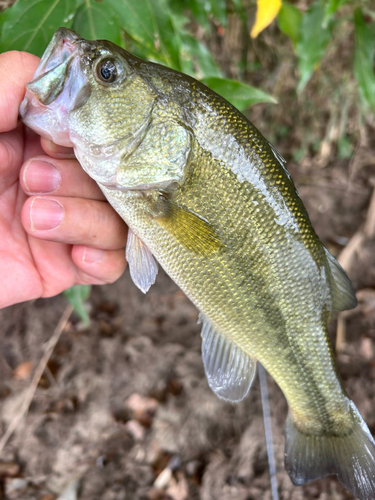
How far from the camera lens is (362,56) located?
2.38m

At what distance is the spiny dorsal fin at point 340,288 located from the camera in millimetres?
1368

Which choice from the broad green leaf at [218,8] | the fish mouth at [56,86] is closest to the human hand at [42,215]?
the fish mouth at [56,86]

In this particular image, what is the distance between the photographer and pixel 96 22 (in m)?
1.31

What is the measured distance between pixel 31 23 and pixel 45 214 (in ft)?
2.05

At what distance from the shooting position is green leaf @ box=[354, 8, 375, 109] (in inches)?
91.9

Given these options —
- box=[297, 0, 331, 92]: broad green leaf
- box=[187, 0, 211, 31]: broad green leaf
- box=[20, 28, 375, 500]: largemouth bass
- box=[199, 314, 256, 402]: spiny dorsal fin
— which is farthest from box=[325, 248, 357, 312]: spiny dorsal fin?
box=[187, 0, 211, 31]: broad green leaf

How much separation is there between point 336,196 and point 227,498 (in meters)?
2.91

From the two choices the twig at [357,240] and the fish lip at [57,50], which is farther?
the twig at [357,240]

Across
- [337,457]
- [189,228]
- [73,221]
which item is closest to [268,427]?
[337,457]

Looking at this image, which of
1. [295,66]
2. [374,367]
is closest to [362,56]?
[295,66]

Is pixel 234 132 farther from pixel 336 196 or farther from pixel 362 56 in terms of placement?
pixel 336 196

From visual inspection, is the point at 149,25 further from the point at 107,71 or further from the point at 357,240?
the point at 357,240

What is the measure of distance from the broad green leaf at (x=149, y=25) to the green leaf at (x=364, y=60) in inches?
59.3

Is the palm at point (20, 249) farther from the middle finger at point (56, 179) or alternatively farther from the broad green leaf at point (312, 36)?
the broad green leaf at point (312, 36)
